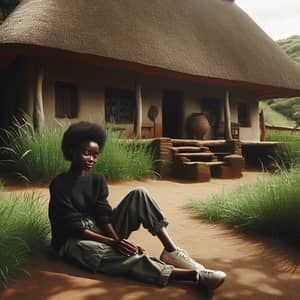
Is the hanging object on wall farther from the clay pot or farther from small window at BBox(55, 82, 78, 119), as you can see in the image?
small window at BBox(55, 82, 78, 119)

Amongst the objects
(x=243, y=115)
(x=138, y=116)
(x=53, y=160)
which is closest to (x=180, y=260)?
(x=53, y=160)

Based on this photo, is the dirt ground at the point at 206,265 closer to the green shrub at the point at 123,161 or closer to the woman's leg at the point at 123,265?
the woman's leg at the point at 123,265

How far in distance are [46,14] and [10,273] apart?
6659 mm

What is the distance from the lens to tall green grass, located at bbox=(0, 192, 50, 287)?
7.81 feet

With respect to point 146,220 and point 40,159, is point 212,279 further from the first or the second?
point 40,159

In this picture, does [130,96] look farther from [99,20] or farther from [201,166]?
[201,166]

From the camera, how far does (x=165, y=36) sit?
9688mm

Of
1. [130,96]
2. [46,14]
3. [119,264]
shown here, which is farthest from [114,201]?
[130,96]

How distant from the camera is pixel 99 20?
8.55 m

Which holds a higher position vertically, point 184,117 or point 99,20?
point 99,20

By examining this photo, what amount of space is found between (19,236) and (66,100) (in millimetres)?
6949

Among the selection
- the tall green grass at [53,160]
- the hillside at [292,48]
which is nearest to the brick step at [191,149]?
the tall green grass at [53,160]

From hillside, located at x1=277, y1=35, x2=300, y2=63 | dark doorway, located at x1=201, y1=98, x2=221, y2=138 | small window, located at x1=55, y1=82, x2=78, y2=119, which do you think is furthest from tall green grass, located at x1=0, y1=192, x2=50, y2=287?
hillside, located at x1=277, y1=35, x2=300, y2=63

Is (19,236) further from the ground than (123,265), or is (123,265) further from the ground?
(19,236)
